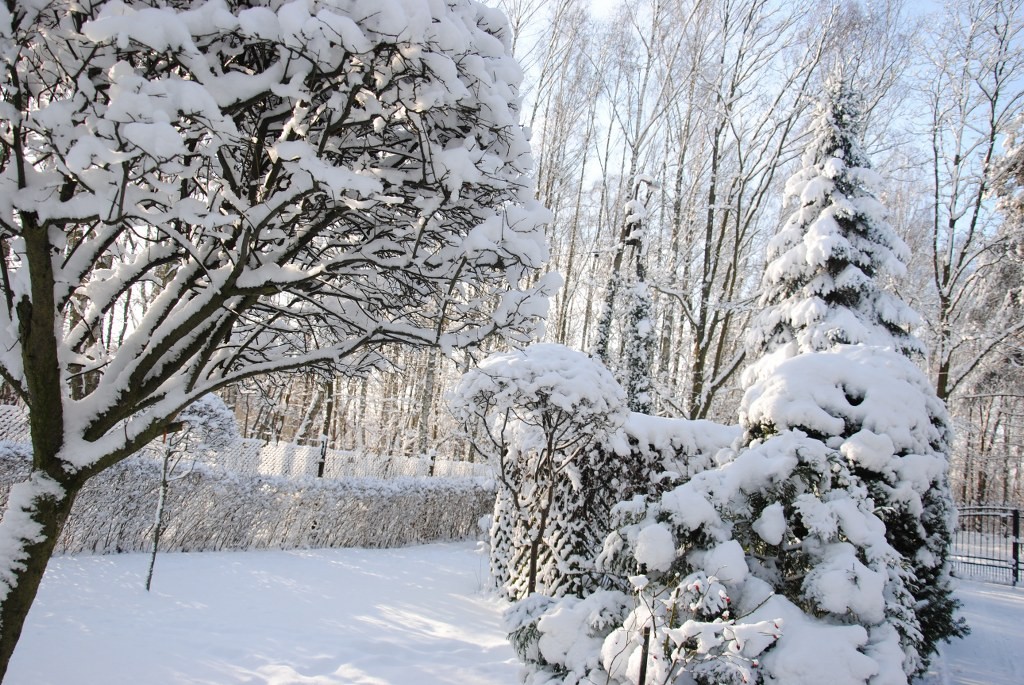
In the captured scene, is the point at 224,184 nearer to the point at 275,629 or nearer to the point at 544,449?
the point at 544,449

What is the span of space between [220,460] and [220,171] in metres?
7.96

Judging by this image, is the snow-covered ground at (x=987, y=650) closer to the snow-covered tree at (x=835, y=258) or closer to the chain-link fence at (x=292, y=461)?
the snow-covered tree at (x=835, y=258)

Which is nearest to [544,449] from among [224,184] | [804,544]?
[804,544]

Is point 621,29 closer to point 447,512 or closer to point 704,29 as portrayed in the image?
point 704,29

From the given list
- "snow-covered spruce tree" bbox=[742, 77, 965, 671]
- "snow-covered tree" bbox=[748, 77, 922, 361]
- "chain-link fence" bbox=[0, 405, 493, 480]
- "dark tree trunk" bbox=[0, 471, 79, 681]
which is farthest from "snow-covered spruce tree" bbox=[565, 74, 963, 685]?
"chain-link fence" bbox=[0, 405, 493, 480]

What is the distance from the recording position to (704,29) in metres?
12.3

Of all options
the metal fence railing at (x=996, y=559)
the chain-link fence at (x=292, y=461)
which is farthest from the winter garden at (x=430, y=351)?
the metal fence railing at (x=996, y=559)

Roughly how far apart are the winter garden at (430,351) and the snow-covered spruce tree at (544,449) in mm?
40

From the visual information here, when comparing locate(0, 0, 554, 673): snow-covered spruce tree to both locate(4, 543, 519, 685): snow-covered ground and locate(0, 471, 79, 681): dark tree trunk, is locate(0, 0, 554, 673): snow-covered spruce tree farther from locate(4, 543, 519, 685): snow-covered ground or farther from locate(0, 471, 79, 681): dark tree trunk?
locate(4, 543, 519, 685): snow-covered ground

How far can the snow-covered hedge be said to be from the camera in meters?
7.07

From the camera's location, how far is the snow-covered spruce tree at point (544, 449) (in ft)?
17.0

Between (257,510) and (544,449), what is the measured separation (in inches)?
211

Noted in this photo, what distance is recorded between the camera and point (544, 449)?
5551 millimetres

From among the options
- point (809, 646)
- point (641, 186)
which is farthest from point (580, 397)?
point (641, 186)
